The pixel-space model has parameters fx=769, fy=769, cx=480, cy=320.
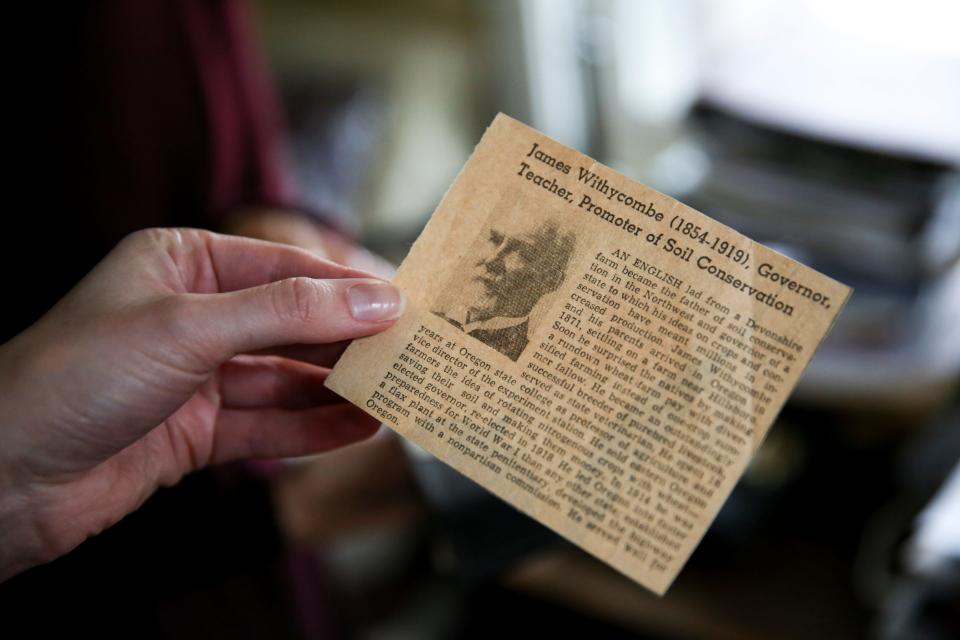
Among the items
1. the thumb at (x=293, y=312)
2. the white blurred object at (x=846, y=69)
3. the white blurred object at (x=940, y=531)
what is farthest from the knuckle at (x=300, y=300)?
the white blurred object at (x=846, y=69)

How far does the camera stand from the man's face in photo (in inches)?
19.1

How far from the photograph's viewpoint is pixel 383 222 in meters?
1.66

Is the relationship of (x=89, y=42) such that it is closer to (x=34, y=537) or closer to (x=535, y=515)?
(x=34, y=537)

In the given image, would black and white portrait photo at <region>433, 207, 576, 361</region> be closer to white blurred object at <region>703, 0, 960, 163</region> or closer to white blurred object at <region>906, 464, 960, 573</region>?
white blurred object at <region>906, 464, 960, 573</region>

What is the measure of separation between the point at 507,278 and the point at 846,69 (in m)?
0.90

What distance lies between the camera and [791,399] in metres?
1.17

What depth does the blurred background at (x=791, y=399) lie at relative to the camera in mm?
838

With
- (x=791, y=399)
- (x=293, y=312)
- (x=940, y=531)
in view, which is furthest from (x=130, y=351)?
(x=791, y=399)

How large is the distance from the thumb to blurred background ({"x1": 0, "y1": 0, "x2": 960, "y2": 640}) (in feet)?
1.11

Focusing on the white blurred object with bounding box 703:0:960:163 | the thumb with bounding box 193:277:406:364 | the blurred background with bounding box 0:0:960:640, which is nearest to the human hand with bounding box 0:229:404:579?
the thumb with bounding box 193:277:406:364

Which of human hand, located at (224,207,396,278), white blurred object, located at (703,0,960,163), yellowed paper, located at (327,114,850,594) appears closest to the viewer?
yellowed paper, located at (327,114,850,594)

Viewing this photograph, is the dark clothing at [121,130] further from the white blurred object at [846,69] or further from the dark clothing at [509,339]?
the white blurred object at [846,69]

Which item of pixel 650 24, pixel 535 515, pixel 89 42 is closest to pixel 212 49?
pixel 89 42

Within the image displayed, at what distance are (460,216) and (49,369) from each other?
0.90 feet
